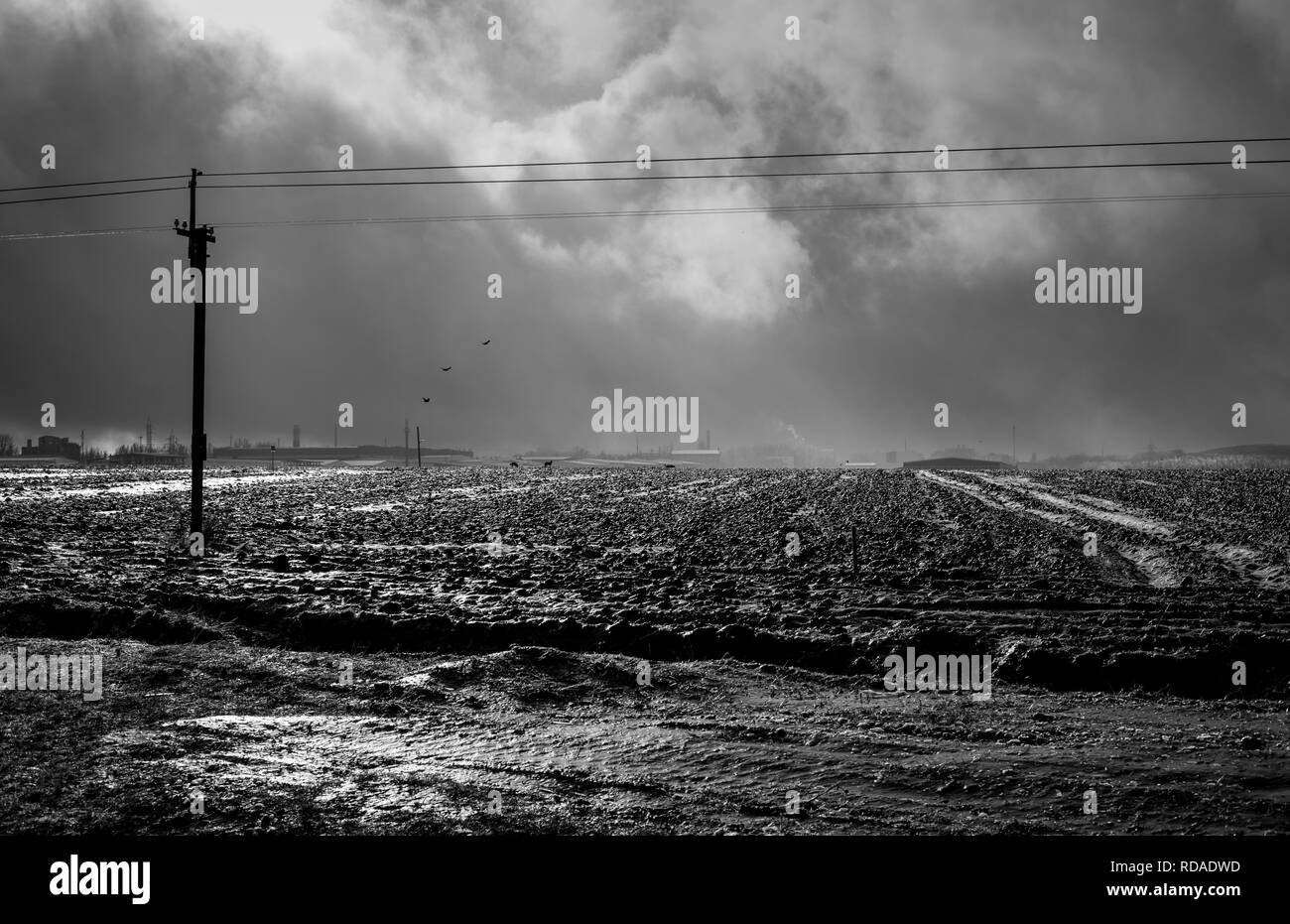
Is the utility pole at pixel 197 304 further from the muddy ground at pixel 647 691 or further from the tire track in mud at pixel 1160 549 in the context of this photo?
the tire track in mud at pixel 1160 549

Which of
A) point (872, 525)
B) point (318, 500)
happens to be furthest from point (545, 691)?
point (318, 500)

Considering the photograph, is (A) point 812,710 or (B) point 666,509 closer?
(A) point 812,710

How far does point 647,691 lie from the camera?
9703 millimetres

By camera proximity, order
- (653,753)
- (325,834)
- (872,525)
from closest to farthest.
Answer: (325,834), (653,753), (872,525)

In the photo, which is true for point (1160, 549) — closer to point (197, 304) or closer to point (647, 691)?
point (647, 691)

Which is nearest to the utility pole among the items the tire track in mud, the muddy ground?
the muddy ground

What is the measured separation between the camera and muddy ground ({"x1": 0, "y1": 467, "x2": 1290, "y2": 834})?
250 inches

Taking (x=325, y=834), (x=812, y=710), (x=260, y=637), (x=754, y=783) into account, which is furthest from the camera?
(x=260, y=637)

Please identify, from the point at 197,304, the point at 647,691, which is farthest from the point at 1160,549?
the point at 197,304

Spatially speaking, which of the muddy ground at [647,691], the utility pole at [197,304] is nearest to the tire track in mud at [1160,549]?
the muddy ground at [647,691]

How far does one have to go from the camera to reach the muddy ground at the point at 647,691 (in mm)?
6348
